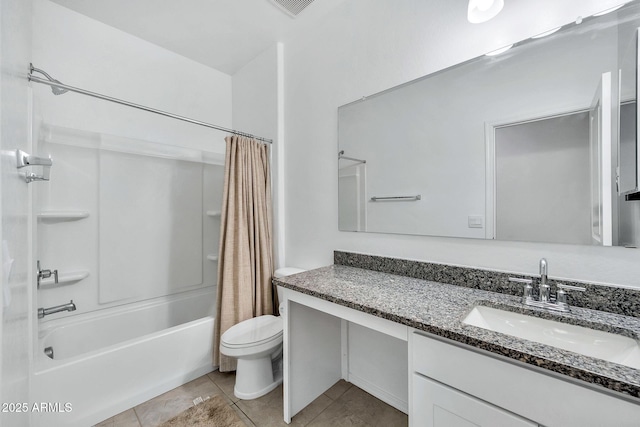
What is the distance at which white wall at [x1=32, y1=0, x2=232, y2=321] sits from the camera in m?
1.90

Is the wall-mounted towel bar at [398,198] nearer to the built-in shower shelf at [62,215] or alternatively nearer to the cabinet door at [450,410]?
the cabinet door at [450,410]

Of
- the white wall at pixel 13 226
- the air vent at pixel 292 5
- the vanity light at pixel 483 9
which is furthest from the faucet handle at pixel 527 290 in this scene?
the air vent at pixel 292 5

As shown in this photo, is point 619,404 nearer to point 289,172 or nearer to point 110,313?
point 289,172

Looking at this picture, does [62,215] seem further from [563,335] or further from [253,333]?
[563,335]

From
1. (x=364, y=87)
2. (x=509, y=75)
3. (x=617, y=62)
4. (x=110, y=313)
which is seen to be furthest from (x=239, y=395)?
(x=617, y=62)

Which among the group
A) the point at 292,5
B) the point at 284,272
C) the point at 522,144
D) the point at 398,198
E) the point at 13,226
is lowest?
the point at 284,272

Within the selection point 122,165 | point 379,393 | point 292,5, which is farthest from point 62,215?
point 379,393

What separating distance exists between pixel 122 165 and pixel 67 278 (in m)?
0.93

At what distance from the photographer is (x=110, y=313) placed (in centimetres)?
211

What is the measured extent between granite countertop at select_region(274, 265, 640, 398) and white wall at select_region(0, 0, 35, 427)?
3.22 feet

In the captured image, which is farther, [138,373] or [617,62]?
[138,373]

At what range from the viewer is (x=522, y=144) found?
1.17 m

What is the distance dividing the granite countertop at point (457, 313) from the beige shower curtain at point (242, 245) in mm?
643

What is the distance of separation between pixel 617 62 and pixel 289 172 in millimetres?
1871
